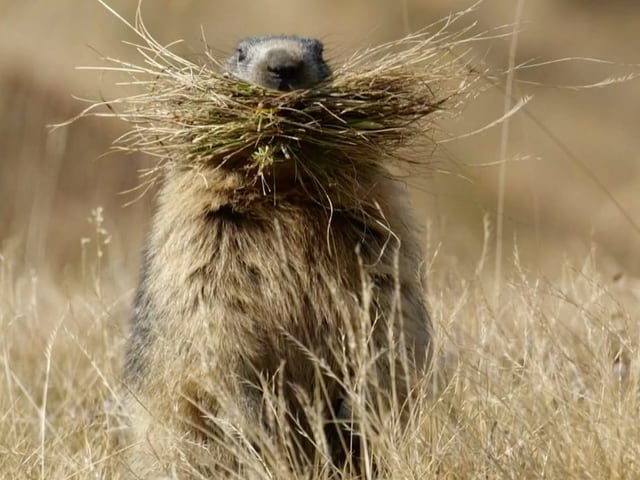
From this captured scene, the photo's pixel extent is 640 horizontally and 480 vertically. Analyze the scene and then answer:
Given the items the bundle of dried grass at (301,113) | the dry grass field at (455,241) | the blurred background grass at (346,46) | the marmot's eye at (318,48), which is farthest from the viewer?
the blurred background grass at (346,46)

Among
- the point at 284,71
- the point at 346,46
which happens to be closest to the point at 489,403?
the point at 284,71

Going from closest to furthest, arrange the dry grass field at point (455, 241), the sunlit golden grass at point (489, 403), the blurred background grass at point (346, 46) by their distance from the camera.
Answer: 1. the sunlit golden grass at point (489, 403)
2. the dry grass field at point (455, 241)
3. the blurred background grass at point (346, 46)

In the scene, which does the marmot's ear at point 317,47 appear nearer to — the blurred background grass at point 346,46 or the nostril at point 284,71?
the nostril at point 284,71

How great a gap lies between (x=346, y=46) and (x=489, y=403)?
11.7 meters

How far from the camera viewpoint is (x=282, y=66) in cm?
436

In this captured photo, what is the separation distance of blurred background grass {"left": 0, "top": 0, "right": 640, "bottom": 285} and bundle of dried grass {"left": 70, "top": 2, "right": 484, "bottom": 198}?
7.48 metres

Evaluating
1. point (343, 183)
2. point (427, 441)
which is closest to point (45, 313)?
point (343, 183)

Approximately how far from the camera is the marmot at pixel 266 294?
4.40m


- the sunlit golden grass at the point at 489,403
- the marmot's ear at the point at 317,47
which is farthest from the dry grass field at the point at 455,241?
the marmot's ear at the point at 317,47

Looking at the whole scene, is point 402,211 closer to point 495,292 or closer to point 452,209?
point 495,292

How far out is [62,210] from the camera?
15.9 metres

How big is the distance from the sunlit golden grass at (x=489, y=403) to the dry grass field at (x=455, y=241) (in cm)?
1

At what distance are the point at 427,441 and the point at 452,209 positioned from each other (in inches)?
522

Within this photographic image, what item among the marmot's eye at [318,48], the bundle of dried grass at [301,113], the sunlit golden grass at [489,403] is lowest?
the sunlit golden grass at [489,403]
